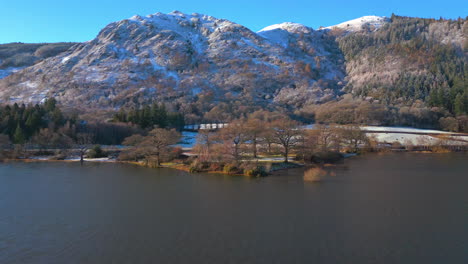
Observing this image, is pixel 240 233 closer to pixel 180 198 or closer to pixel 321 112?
pixel 180 198

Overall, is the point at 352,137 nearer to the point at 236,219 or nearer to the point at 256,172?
the point at 256,172

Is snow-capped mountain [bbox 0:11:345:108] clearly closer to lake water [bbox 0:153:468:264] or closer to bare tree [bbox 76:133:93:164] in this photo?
bare tree [bbox 76:133:93:164]

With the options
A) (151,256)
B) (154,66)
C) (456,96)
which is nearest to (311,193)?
(151,256)

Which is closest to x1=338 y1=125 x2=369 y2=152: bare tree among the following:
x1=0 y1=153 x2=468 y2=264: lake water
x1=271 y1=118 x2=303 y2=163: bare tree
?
x1=271 y1=118 x2=303 y2=163: bare tree

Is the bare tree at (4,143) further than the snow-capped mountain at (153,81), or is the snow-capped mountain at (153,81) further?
the snow-capped mountain at (153,81)

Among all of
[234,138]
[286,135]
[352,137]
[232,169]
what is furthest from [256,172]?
[352,137]

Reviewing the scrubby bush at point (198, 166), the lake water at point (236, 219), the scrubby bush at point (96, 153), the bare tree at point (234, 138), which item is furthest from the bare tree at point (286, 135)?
the scrubby bush at point (96, 153)

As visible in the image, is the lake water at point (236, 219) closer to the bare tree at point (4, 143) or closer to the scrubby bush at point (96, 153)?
the scrubby bush at point (96, 153)

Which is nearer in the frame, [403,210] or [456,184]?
[403,210]

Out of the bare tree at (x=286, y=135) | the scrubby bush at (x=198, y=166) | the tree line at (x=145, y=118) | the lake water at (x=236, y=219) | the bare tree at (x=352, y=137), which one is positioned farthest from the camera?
the tree line at (x=145, y=118)
